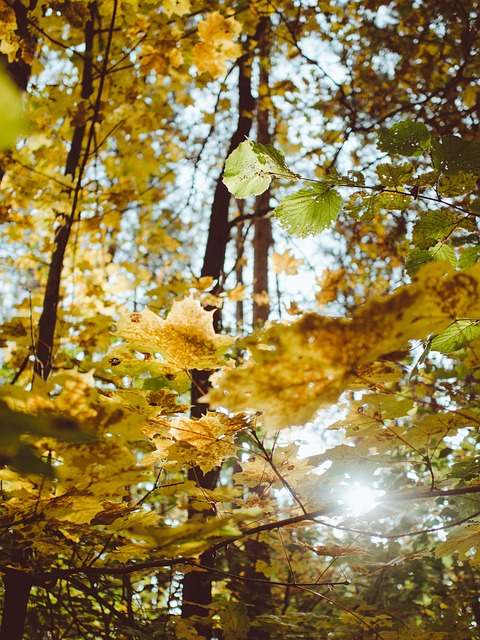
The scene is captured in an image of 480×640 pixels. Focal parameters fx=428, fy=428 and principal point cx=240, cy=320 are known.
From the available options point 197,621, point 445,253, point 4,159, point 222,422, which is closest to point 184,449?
point 222,422

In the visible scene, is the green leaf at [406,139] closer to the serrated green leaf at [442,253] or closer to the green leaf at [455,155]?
the green leaf at [455,155]

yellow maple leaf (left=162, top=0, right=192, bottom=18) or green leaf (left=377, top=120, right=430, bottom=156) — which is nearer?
green leaf (left=377, top=120, right=430, bottom=156)

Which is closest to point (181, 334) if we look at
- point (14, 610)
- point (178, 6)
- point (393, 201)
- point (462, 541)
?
point (393, 201)

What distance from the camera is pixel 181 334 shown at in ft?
2.56

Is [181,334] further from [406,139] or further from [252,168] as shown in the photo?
[406,139]

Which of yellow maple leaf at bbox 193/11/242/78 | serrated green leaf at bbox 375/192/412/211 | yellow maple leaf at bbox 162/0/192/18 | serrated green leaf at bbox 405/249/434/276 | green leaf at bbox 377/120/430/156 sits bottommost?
serrated green leaf at bbox 405/249/434/276

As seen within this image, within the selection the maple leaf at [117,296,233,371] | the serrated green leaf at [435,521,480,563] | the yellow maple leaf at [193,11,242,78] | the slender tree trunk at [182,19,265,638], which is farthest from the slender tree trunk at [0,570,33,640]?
the yellow maple leaf at [193,11,242,78]

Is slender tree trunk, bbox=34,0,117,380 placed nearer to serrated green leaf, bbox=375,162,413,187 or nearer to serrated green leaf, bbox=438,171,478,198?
serrated green leaf, bbox=375,162,413,187

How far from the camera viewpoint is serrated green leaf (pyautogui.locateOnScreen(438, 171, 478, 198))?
785 mm

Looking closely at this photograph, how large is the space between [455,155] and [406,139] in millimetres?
92

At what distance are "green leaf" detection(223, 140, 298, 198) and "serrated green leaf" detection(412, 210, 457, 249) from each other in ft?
0.94

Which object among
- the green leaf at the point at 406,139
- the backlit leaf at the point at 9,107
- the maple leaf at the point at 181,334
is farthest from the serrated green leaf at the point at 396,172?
the backlit leaf at the point at 9,107

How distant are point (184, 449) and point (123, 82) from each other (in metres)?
2.51

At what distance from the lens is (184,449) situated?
0.82 m
